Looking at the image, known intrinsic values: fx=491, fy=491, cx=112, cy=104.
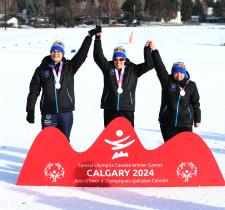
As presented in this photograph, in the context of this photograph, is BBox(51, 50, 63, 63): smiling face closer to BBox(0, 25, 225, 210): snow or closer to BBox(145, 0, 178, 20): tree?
BBox(0, 25, 225, 210): snow

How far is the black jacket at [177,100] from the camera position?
582cm

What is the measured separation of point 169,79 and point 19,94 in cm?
818

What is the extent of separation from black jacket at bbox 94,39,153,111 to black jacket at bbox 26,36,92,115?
310mm

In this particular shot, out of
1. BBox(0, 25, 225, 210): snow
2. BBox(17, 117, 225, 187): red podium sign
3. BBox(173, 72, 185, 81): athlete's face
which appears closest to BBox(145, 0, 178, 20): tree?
BBox(0, 25, 225, 210): snow

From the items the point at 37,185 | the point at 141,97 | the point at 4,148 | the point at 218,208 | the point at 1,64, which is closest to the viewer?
the point at 218,208

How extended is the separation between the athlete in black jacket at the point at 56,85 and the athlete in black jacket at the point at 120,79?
34 centimetres

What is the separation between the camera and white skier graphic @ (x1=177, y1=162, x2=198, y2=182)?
5.63 metres

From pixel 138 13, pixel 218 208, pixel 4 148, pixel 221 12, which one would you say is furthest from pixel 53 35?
pixel 221 12

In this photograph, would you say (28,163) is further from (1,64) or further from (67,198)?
(1,64)

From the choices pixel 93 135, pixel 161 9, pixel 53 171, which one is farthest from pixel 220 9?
pixel 53 171

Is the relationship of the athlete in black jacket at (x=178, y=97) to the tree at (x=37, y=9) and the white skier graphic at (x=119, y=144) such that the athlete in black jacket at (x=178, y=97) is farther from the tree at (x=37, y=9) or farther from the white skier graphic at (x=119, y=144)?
the tree at (x=37, y=9)

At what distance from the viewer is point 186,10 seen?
10225 centimetres

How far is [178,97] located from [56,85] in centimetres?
144

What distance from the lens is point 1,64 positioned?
20.9m
